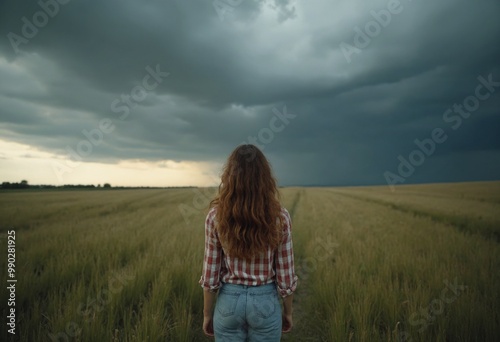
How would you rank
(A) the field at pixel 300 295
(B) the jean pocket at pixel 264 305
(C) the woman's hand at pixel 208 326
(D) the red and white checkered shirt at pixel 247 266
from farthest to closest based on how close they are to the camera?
(A) the field at pixel 300 295
(C) the woman's hand at pixel 208 326
(D) the red and white checkered shirt at pixel 247 266
(B) the jean pocket at pixel 264 305

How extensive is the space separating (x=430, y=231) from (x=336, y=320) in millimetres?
8075

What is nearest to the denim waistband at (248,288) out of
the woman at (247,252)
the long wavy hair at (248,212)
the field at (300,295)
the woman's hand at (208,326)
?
the woman at (247,252)

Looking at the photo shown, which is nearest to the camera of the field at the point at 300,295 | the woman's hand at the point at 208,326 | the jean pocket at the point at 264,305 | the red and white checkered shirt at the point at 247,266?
the jean pocket at the point at 264,305

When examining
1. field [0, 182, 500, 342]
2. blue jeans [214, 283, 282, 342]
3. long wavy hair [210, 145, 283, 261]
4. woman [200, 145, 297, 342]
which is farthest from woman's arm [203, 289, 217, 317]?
field [0, 182, 500, 342]

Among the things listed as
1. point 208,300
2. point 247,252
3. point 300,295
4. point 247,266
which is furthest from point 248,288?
point 300,295

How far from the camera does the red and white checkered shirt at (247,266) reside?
2.00 meters

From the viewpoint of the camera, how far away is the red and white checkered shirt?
78.6 inches

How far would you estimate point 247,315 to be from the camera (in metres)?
1.90

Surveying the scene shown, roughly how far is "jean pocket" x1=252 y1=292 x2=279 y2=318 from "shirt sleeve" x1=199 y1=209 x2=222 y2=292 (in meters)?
0.35

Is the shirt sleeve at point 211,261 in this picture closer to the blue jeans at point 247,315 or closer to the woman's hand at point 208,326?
the blue jeans at point 247,315

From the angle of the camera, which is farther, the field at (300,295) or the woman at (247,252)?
the field at (300,295)

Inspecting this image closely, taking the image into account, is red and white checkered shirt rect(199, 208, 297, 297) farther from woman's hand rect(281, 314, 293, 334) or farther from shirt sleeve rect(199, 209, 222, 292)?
woman's hand rect(281, 314, 293, 334)

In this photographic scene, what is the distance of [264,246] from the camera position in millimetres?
1954

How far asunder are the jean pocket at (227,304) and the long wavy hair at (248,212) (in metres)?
0.30
